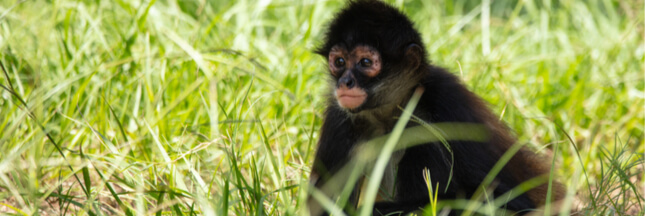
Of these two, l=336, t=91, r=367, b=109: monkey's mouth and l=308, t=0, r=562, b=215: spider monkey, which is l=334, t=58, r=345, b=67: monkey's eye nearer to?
l=308, t=0, r=562, b=215: spider monkey

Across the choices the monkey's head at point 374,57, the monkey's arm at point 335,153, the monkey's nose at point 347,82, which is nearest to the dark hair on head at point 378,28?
the monkey's head at point 374,57

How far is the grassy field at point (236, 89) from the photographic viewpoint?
13.1 ft

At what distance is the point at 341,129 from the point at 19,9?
3.39 meters

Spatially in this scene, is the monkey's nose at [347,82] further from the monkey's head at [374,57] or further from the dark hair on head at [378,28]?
the dark hair on head at [378,28]

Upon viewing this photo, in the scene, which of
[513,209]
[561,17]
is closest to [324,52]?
[513,209]

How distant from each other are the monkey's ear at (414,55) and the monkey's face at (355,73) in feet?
0.49

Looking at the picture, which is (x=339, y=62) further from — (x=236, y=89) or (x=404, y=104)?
(x=236, y=89)

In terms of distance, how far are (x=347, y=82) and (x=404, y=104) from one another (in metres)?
0.37

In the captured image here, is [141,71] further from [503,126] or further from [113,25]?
[503,126]

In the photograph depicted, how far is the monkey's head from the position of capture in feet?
12.0

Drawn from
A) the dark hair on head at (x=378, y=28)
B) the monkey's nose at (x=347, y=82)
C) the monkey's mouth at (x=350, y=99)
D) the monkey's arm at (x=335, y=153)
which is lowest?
the monkey's arm at (x=335, y=153)

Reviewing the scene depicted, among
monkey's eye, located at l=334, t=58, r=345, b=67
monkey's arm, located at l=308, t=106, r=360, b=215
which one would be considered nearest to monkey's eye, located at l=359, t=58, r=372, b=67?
monkey's eye, located at l=334, t=58, r=345, b=67

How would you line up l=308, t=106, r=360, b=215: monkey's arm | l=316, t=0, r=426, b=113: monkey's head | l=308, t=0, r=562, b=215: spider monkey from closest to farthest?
l=308, t=0, r=562, b=215: spider monkey, l=316, t=0, r=426, b=113: monkey's head, l=308, t=106, r=360, b=215: monkey's arm

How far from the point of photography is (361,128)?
3.95m
